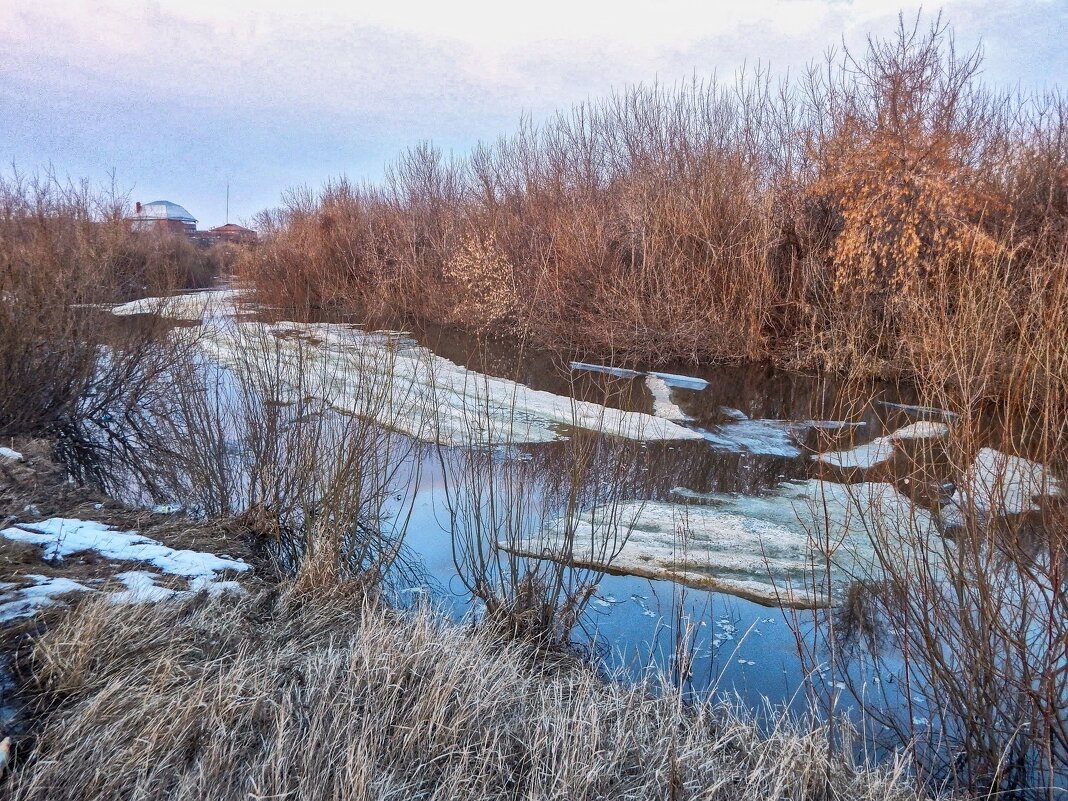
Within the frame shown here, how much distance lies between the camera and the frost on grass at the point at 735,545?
172 inches

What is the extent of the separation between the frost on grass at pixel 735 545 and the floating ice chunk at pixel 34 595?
7.43 feet

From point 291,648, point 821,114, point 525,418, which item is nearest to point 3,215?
point 525,418

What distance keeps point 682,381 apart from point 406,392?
5.86m

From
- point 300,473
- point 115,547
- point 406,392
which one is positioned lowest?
point 115,547

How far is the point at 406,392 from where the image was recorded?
6.83 metres

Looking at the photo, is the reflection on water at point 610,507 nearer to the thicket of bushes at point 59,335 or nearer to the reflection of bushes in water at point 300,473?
the reflection of bushes in water at point 300,473

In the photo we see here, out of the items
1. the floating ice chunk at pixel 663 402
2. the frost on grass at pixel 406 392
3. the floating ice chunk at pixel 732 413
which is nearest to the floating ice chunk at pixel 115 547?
the frost on grass at pixel 406 392

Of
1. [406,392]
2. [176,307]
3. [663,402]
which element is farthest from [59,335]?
[663,402]

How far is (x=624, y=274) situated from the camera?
1330 cm

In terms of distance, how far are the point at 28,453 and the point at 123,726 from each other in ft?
15.5

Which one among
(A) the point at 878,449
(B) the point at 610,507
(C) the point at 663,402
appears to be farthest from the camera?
(C) the point at 663,402

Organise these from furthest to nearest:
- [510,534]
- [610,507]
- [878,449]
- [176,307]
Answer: [176,307], [610,507], [510,534], [878,449]

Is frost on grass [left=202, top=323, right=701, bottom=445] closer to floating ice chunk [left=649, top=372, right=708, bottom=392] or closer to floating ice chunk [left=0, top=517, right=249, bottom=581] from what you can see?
floating ice chunk [left=0, top=517, right=249, bottom=581]

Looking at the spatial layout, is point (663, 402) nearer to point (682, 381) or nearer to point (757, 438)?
point (682, 381)
